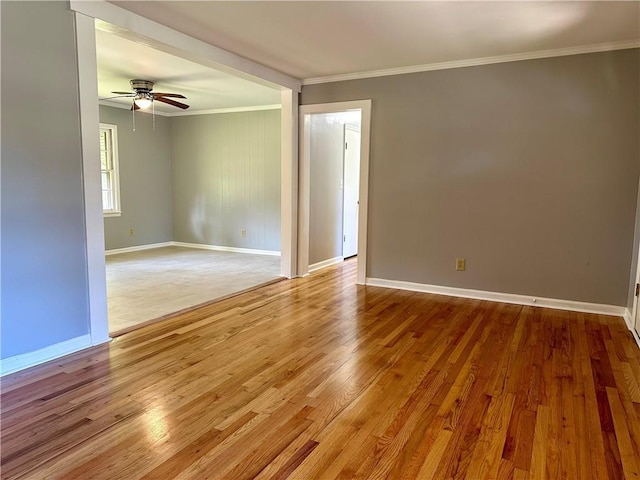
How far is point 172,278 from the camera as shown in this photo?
16.5 ft

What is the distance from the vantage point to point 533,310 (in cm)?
385

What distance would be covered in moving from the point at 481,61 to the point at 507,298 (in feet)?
7.34

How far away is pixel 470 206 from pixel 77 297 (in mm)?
3415

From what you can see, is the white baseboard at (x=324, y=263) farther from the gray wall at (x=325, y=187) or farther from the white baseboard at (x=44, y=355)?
the white baseboard at (x=44, y=355)

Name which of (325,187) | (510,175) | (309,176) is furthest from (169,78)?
(510,175)

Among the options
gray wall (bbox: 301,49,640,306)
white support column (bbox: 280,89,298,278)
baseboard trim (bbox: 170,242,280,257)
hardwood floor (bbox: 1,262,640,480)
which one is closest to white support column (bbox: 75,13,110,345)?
hardwood floor (bbox: 1,262,640,480)

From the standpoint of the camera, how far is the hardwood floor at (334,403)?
1700 mm

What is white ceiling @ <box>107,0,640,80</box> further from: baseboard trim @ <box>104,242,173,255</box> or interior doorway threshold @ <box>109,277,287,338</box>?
baseboard trim @ <box>104,242,173,255</box>

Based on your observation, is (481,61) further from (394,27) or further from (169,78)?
(169,78)

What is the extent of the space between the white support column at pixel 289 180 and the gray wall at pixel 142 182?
3.38 meters

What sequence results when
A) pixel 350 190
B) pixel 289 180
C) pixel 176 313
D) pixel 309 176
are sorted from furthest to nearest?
pixel 350 190 → pixel 309 176 → pixel 289 180 → pixel 176 313

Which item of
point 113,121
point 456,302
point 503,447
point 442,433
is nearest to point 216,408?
point 442,433

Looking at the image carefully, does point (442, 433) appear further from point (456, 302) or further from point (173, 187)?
point (173, 187)

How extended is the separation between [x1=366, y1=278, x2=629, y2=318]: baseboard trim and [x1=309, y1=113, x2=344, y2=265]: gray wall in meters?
1.19
